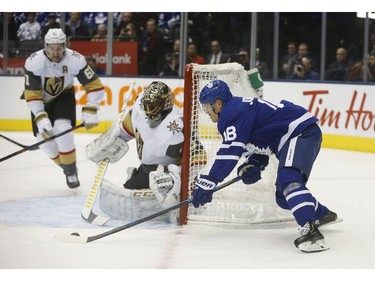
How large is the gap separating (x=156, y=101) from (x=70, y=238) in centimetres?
80

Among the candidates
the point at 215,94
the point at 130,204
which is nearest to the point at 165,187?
the point at 130,204

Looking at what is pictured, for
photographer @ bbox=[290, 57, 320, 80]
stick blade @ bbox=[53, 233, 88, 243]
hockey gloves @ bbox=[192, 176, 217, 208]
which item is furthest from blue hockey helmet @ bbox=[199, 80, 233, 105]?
photographer @ bbox=[290, 57, 320, 80]

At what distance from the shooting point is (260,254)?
407 centimetres

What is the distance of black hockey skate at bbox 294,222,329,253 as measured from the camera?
161 inches

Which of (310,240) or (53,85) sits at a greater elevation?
(53,85)

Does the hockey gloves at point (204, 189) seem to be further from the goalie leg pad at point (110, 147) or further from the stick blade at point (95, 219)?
the goalie leg pad at point (110, 147)

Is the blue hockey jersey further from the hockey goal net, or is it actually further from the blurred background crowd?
the blurred background crowd

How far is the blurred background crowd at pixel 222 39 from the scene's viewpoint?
9.24 meters

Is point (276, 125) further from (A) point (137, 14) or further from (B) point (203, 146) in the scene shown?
(A) point (137, 14)

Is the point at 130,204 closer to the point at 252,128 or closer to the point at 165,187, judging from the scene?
the point at 165,187

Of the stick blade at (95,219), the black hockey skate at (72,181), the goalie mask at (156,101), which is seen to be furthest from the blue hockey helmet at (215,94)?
the black hockey skate at (72,181)

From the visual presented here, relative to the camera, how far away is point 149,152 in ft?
15.7

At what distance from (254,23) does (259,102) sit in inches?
224

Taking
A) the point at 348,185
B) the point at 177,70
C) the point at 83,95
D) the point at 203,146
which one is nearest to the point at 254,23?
the point at 177,70
